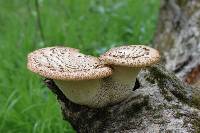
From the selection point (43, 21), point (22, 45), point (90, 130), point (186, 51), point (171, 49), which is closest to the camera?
point (90, 130)

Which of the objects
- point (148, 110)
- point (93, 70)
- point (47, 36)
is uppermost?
point (47, 36)

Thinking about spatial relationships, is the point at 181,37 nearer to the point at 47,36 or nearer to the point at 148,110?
the point at 148,110

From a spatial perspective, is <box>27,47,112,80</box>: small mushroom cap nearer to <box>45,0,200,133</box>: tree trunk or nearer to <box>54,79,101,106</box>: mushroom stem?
<box>54,79,101,106</box>: mushroom stem

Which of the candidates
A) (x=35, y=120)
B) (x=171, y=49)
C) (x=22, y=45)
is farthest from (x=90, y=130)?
(x=22, y=45)

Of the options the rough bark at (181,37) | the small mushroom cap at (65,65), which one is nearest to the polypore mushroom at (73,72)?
the small mushroom cap at (65,65)

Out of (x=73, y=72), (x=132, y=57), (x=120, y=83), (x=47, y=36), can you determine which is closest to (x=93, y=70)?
(x=73, y=72)

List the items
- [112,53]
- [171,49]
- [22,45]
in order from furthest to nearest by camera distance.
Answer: [22,45]
[171,49]
[112,53]

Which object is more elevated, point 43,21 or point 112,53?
point 43,21

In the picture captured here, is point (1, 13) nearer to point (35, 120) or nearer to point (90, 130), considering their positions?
point (35, 120)

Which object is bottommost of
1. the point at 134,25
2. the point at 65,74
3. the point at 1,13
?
the point at 65,74
